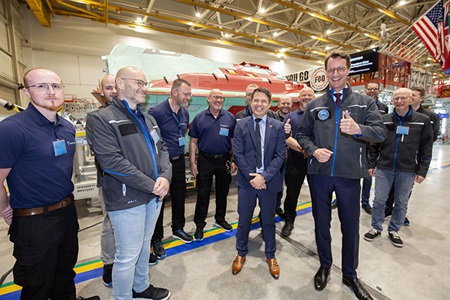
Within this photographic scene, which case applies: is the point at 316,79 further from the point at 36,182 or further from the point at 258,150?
the point at 36,182

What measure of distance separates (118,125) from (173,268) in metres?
1.57

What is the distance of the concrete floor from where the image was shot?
6.39ft

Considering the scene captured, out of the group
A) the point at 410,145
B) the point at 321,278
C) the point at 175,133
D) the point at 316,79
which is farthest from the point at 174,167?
the point at 316,79

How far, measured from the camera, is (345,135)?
1830 mm

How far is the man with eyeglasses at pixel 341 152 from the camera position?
1817 millimetres

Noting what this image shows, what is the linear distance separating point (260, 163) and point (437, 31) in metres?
7.39

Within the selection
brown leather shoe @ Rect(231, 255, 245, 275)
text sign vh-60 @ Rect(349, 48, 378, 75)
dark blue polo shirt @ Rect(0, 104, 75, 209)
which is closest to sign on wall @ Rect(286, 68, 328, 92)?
text sign vh-60 @ Rect(349, 48, 378, 75)

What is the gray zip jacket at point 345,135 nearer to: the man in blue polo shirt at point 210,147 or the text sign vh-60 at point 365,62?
the man in blue polo shirt at point 210,147

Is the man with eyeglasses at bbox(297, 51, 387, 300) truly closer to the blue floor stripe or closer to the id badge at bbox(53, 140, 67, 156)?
the blue floor stripe

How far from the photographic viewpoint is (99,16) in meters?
8.85

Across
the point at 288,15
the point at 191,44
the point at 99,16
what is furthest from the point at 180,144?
the point at 288,15

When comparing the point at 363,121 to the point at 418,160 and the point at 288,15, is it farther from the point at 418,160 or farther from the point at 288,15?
the point at 288,15

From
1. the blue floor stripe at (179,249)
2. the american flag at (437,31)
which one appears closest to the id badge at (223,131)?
the blue floor stripe at (179,249)

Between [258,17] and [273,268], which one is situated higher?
[258,17]
